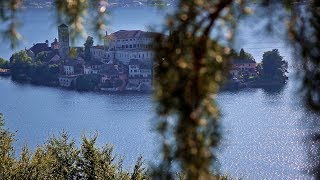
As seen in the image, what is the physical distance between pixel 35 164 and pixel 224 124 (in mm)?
4678

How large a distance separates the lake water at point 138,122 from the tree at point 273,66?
20.1 inches

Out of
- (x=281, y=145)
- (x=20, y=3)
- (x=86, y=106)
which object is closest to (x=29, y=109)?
(x=86, y=106)

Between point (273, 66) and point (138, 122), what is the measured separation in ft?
20.3

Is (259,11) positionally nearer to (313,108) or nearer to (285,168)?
(313,108)

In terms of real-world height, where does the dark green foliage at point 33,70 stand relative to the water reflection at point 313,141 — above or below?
below

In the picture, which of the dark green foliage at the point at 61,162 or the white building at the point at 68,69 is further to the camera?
the white building at the point at 68,69

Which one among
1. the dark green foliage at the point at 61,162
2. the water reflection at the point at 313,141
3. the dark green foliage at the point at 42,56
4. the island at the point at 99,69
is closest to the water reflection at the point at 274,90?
the island at the point at 99,69

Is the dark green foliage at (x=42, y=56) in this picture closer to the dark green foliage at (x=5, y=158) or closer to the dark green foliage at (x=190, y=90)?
the dark green foliage at (x=5, y=158)

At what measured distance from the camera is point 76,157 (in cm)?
574

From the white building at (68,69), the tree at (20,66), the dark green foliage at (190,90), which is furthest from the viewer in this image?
the tree at (20,66)

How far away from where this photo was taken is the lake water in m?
14.7

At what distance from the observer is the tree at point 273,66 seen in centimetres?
1980

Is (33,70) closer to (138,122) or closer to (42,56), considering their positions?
(42,56)

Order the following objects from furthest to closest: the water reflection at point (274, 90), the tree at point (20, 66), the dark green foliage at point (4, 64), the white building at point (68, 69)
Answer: the dark green foliage at point (4, 64) → the tree at point (20, 66) → the white building at point (68, 69) → the water reflection at point (274, 90)
